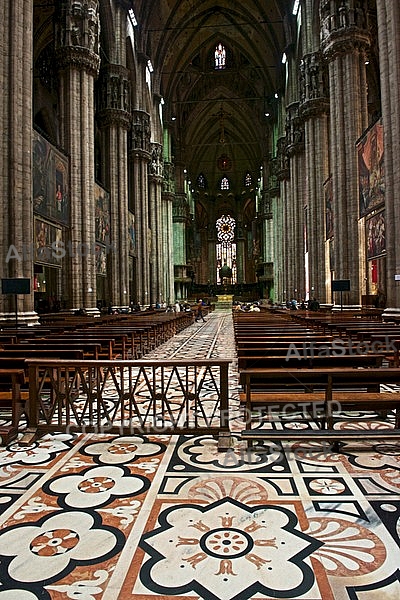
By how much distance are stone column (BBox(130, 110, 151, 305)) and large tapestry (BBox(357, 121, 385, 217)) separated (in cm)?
1845

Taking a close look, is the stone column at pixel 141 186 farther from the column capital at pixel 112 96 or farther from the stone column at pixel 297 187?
the stone column at pixel 297 187

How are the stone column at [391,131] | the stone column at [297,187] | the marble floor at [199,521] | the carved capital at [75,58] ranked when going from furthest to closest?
the stone column at [297,187] < the carved capital at [75,58] < the stone column at [391,131] < the marble floor at [199,521]

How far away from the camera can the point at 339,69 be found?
1831 cm

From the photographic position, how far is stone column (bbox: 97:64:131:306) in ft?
85.5

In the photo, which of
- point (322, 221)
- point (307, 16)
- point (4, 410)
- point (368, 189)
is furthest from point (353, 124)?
point (4, 410)

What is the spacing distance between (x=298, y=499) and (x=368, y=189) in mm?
14775

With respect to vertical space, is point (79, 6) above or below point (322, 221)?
above

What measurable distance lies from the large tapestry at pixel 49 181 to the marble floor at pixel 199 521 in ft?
42.3

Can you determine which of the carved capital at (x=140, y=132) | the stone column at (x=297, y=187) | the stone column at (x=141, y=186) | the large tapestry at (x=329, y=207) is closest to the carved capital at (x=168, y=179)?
the stone column at (x=141, y=186)

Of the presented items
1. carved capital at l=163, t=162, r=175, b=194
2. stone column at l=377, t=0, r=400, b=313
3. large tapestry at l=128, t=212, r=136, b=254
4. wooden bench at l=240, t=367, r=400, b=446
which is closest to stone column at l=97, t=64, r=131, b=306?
large tapestry at l=128, t=212, r=136, b=254

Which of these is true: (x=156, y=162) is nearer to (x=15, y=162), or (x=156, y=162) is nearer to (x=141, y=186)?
(x=141, y=186)

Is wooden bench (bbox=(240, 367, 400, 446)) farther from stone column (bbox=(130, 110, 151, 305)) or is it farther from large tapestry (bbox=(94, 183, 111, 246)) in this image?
stone column (bbox=(130, 110, 151, 305))

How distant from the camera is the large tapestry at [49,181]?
15497mm

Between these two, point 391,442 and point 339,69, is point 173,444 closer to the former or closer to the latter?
point 391,442
